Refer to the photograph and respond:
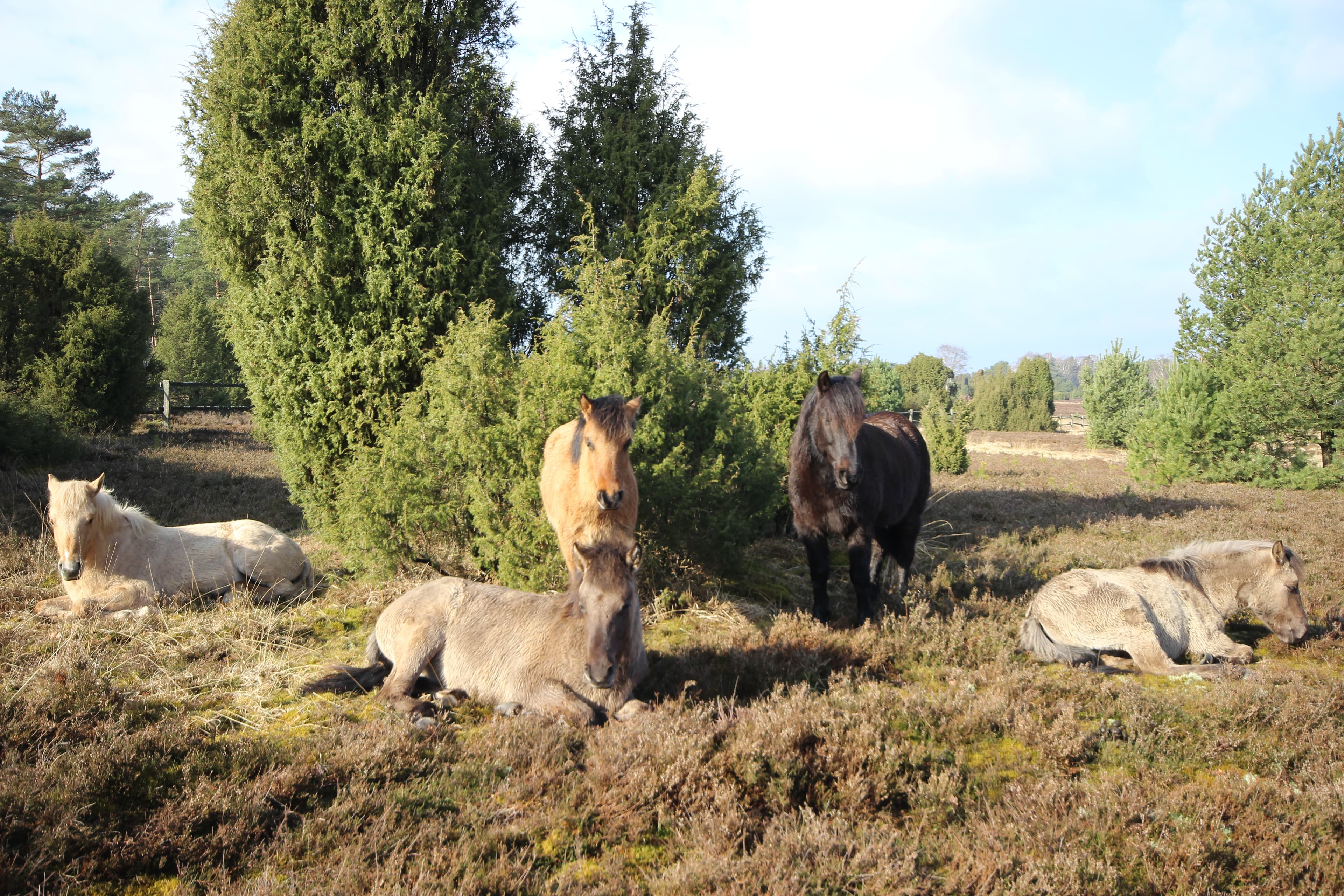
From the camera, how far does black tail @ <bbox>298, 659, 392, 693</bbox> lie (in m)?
5.30

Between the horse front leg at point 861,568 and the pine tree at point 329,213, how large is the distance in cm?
558

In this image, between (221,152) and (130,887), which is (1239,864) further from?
(221,152)

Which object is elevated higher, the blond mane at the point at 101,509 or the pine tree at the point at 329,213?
the pine tree at the point at 329,213

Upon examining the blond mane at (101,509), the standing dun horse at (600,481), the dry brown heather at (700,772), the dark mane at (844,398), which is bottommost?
the dry brown heather at (700,772)

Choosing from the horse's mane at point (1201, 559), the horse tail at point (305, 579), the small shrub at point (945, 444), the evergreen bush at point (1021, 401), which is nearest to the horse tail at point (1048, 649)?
the horse's mane at point (1201, 559)

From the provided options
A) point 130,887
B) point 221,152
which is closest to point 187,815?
point 130,887

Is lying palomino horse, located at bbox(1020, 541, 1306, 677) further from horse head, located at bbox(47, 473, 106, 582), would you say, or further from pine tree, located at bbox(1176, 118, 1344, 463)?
pine tree, located at bbox(1176, 118, 1344, 463)

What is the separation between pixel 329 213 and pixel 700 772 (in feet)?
28.8

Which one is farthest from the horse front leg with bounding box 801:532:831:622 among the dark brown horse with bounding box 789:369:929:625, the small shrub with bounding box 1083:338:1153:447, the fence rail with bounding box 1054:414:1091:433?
the fence rail with bounding box 1054:414:1091:433

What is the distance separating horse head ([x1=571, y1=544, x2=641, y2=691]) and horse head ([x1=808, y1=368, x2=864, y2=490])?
2.45 meters

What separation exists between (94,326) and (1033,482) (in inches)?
1088

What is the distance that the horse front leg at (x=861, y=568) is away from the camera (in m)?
6.77

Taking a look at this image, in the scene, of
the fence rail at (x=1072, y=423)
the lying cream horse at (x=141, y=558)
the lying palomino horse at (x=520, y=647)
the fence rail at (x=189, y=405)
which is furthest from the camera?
the fence rail at (x=1072, y=423)

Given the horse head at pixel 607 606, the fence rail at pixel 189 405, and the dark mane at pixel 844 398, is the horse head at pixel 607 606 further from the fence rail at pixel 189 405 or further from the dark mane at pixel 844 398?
the fence rail at pixel 189 405
